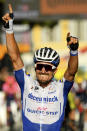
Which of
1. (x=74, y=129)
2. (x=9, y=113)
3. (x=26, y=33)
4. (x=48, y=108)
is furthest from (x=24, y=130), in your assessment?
(x=26, y=33)

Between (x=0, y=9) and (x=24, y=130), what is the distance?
1218 inches

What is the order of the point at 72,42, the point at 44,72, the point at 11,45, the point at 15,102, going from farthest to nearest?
1. the point at 15,102
2. the point at 11,45
3. the point at 44,72
4. the point at 72,42

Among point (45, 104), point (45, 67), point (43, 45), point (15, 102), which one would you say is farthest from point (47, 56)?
point (43, 45)

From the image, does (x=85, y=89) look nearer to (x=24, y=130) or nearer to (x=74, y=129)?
(x=74, y=129)

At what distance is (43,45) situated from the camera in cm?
2073

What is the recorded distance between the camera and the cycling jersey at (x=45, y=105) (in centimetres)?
539

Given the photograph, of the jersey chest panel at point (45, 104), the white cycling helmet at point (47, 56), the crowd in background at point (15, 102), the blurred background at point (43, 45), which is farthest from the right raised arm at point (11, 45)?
the crowd in background at point (15, 102)

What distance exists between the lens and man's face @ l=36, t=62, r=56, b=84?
17.5 feet

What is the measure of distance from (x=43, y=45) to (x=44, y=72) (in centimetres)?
1545

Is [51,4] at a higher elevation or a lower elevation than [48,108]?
lower

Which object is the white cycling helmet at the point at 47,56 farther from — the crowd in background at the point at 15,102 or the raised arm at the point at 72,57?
the crowd in background at the point at 15,102

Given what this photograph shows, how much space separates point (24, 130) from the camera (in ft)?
18.0

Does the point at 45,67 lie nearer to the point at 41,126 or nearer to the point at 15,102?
the point at 41,126

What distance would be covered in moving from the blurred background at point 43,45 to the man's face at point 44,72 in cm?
431
